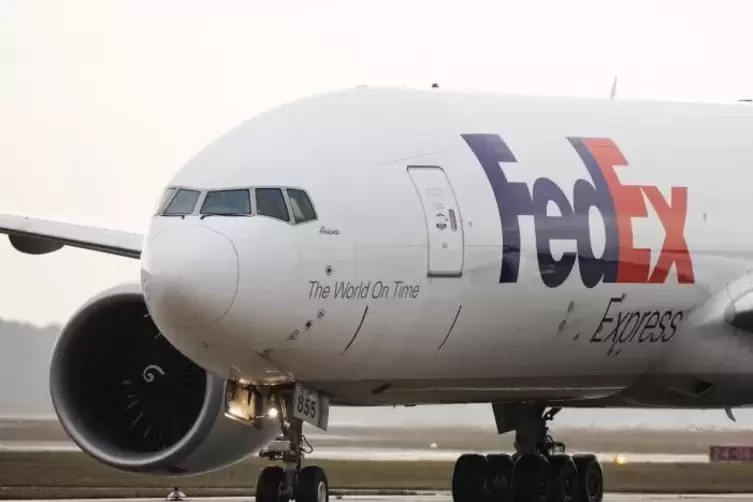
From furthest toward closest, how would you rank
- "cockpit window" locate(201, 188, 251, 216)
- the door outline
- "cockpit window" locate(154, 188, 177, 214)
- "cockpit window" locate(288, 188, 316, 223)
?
1. the door outline
2. "cockpit window" locate(154, 188, 177, 214)
3. "cockpit window" locate(288, 188, 316, 223)
4. "cockpit window" locate(201, 188, 251, 216)

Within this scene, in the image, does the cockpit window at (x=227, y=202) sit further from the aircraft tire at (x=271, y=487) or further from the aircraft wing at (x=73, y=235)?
the aircraft wing at (x=73, y=235)

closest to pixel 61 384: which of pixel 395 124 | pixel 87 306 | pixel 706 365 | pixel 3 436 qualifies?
pixel 87 306

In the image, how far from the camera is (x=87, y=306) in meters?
19.3

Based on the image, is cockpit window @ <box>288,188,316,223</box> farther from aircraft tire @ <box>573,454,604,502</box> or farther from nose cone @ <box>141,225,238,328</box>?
aircraft tire @ <box>573,454,604,502</box>

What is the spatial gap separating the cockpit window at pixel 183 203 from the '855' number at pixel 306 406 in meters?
2.05

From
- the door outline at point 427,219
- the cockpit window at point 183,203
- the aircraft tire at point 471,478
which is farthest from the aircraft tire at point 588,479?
the cockpit window at point 183,203

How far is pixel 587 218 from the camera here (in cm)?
1828

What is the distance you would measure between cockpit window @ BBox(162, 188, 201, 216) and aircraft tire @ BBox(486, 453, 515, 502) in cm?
731

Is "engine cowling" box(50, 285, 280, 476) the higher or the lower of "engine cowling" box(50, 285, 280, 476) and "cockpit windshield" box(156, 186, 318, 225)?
the lower

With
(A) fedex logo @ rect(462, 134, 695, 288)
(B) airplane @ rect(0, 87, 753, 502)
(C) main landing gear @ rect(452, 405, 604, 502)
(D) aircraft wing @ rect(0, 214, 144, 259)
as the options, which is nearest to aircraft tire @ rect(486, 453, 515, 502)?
(C) main landing gear @ rect(452, 405, 604, 502)

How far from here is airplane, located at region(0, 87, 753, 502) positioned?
51.4 feet

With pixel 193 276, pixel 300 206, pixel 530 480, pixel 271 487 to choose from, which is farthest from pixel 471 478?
pixel 193 276

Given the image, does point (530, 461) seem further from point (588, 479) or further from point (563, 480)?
point (588, 479)

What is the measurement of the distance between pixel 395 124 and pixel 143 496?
1033cm
